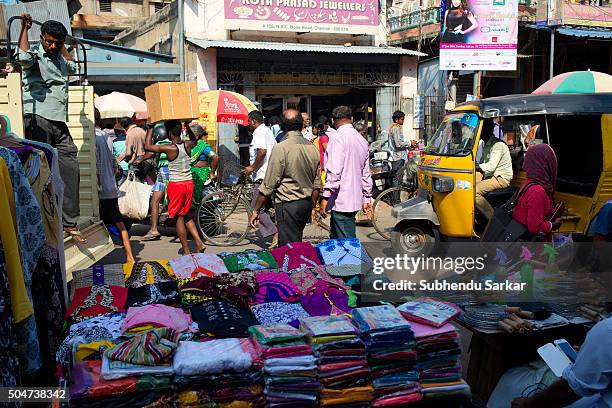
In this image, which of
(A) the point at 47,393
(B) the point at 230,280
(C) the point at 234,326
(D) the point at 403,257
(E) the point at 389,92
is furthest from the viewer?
(E) the point at 389,92

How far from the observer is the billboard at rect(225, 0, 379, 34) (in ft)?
44.0

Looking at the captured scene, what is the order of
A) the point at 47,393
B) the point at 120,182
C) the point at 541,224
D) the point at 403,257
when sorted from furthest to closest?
the point at 120,182 < the point at 403,257 < the point at 541,224 < the point at 47,393

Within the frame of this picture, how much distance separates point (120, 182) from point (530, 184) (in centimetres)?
702

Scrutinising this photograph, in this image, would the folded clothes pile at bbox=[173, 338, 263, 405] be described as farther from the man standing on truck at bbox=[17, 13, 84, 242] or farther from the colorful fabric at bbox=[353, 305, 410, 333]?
the man standing on truck at bbox=[17, 13, 84, 242]

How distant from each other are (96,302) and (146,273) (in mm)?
493

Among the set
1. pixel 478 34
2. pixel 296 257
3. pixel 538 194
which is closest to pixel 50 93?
pixel 296 257

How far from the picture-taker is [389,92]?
51.4ft

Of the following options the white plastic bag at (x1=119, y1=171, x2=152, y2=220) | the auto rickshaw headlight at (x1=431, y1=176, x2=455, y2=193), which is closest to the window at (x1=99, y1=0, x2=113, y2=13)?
the white plastic bag at (x1=119, y1=171, x2=152, y2=220)

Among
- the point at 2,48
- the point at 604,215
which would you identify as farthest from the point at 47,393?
the point at 2,48

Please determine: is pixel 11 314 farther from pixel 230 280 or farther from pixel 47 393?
pixel 230 280

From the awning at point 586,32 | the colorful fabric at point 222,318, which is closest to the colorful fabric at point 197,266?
the colorful fabric at point 222,318

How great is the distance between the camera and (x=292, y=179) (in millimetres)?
5801

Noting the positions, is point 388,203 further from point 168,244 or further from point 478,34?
point 478,34

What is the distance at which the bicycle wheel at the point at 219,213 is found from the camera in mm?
8852
